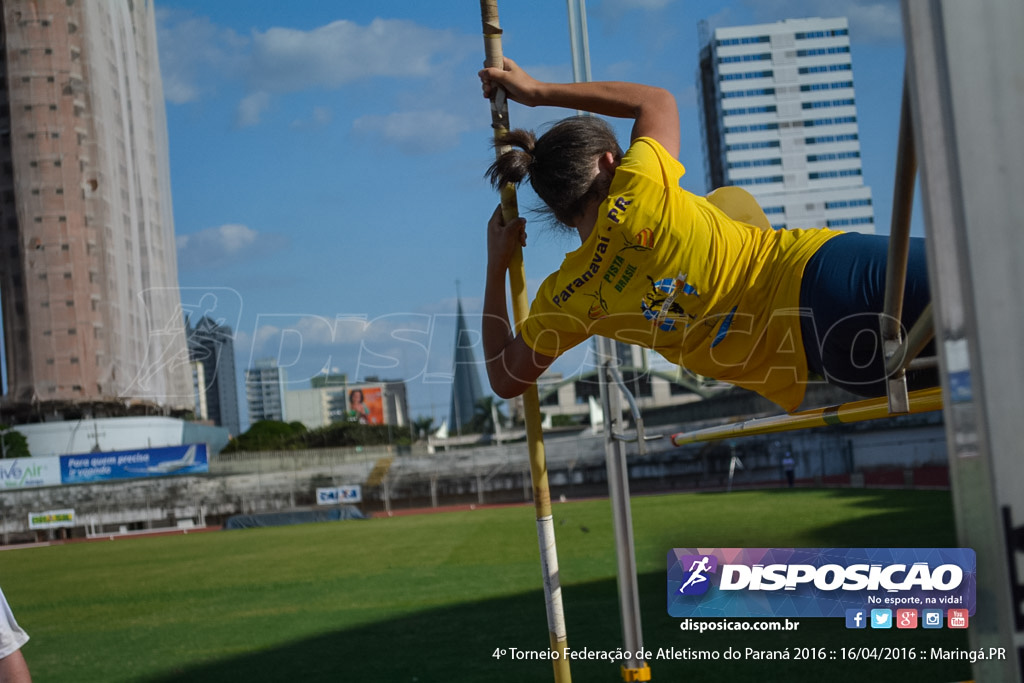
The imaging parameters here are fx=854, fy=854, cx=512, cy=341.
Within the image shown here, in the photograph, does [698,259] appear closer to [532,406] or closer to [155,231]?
[532,406]

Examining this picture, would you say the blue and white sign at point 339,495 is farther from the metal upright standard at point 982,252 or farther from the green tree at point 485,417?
the metal upright standard at point 982,252

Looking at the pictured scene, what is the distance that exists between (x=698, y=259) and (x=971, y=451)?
0.72 metres

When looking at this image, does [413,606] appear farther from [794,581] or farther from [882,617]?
[882,617]

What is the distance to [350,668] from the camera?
3.96 m

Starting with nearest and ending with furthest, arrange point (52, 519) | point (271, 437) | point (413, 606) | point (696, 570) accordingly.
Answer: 1. point (696, 570)
2. point (413, 606)
3. point (52, 519)
4. point (271, 437)

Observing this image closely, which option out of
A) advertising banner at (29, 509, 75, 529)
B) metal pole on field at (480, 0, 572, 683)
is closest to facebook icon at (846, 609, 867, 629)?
metal pole on field at (480, 0, 572, 683)

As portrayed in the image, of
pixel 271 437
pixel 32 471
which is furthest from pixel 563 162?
pixel 271 437

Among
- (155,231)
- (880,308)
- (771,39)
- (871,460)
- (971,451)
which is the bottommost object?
(871,460)

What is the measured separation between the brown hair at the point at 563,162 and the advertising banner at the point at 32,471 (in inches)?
1179

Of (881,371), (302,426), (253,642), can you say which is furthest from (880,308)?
(302,426)

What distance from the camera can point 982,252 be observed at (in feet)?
1.45

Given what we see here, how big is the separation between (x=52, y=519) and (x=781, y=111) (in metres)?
23.7

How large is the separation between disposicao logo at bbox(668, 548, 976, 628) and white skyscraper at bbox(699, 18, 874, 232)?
25.6 ft

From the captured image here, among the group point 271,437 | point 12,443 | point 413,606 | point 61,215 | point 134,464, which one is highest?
point 61,215
